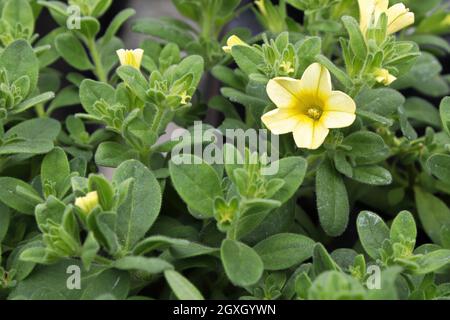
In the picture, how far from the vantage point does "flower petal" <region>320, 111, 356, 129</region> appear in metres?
0.95

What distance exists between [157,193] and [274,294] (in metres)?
0.21

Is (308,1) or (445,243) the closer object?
(445,243)

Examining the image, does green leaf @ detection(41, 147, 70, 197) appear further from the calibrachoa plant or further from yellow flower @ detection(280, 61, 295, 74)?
yellow flower @ detection(280, 61, 295, 74)

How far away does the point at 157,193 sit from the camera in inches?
36.8

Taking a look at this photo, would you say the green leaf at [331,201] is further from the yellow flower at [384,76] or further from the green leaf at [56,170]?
the green leaf at [56,170]

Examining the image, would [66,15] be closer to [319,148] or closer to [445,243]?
[319,148]

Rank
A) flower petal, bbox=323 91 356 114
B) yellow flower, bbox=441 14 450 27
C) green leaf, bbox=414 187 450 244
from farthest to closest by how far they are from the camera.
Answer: yellow flower, bbox=441 14 450 27
green leaf, bbox=414 187 450 244
flower petal, bbox=323 91 356 114

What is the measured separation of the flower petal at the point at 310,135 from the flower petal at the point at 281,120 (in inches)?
0.4

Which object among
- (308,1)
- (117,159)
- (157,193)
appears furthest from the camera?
(308,1)

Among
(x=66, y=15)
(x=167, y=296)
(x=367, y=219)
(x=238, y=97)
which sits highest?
(x=66, y=15)

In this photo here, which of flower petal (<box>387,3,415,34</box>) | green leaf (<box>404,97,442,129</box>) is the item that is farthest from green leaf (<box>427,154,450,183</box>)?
green leaf (<box>404,97,442,129</box>)

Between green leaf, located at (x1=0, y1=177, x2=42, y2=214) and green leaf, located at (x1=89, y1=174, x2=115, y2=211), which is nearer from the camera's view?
green leaf, located at (x1=89, y1=174, x2=115, y2=211)

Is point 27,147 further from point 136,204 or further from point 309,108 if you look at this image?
point 309,108
